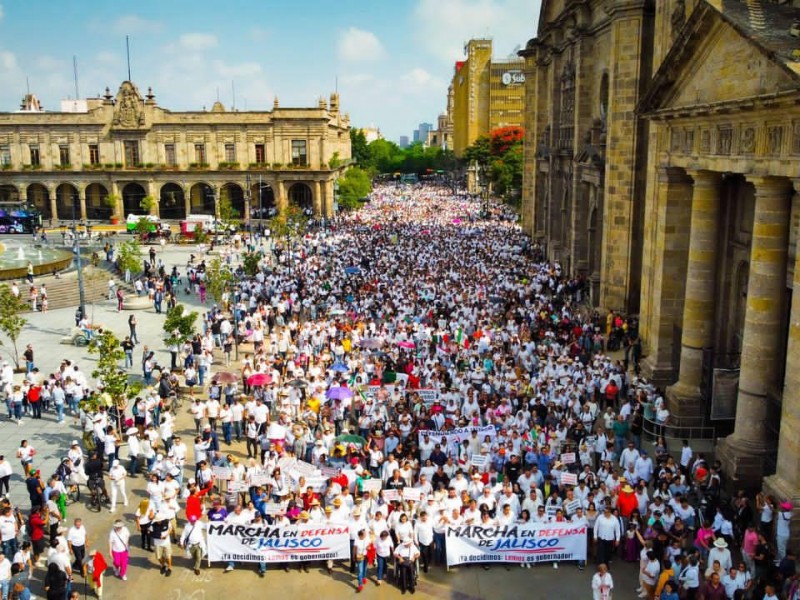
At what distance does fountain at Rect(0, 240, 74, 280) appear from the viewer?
139 feet

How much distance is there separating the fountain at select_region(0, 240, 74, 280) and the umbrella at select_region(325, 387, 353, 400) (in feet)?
97.4

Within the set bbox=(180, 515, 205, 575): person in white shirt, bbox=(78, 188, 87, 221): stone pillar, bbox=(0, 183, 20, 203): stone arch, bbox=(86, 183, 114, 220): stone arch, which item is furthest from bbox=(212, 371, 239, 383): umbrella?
bbox=(0, 183, 20, 203): stone arch

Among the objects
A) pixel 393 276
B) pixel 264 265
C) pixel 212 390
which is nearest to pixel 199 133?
pixel 264 265

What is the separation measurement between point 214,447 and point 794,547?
12.9 metres

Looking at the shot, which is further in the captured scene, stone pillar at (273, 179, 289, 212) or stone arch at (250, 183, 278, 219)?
stone arch at (250, 183, 278, 219)

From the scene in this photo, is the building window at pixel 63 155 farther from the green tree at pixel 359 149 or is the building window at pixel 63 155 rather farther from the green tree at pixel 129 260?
the green tree at pixel 359 149

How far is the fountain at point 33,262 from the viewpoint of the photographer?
42281 mm

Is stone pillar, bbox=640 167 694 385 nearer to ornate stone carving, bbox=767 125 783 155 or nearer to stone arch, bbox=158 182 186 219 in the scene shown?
ornate stone carving, bbox=767 125 783 155

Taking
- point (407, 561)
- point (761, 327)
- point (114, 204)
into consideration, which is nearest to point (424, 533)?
point (407, 561)

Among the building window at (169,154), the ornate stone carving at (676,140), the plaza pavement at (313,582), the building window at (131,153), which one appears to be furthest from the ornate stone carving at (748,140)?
the building window at (131,153)

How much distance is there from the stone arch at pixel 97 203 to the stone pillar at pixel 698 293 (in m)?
71.4

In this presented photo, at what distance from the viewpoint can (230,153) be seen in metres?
74.6

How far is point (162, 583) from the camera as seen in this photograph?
13695 mm

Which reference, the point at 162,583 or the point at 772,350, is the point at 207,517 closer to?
the point at 162,583
